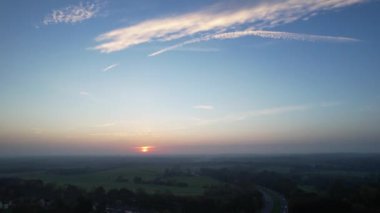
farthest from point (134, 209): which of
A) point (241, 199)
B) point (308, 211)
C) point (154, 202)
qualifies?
point (308, 211)

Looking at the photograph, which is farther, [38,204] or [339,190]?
[339,190]

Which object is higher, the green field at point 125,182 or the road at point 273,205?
the green field at point 125,182

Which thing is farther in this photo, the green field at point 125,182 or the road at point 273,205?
the green field at point 125,182

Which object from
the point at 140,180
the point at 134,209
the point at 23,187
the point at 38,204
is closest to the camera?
the point at 38,204

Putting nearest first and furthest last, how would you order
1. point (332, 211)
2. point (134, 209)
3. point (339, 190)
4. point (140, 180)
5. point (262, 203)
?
point (332, 211) → point (134, 209) → point (262, 203) → point (339, 190) → point (140, 180)

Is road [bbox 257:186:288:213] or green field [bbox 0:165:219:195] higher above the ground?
green field [bbox 0:165:219:195]

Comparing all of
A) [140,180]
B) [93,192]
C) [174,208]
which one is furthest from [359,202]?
[140,180]

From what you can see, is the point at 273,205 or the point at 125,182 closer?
the point at 273,205

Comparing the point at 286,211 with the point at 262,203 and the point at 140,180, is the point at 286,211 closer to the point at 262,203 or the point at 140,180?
the point at 262,203

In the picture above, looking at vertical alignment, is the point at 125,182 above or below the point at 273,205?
above

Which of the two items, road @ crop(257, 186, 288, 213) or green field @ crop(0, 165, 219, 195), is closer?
road @ crop(257, 186, 288, 213)

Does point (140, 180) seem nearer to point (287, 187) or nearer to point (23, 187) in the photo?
point (23, 187)
